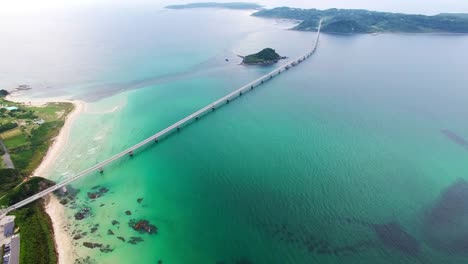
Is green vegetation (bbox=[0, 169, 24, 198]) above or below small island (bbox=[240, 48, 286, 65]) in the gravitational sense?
below

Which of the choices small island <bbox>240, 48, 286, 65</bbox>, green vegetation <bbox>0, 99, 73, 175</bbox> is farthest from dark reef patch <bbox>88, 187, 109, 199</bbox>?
small island <bbox>240, 48, 286, 65</bbox>

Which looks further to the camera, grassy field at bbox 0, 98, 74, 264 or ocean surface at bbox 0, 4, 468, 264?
ocean surface at bbox 0, 4, 468, 264

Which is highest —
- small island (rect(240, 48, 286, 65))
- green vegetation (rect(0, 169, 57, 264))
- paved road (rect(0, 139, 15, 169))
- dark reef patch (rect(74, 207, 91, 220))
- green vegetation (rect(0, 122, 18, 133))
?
small island (rect(240, 48, 286, 65))

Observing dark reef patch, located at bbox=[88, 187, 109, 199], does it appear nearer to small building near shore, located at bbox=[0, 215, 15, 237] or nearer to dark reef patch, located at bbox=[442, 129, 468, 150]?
small building near shore, located at bbox=[0, 215, 15, 237]

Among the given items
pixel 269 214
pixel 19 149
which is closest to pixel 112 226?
pixel 269 214

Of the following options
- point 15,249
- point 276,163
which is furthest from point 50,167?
point 276,163

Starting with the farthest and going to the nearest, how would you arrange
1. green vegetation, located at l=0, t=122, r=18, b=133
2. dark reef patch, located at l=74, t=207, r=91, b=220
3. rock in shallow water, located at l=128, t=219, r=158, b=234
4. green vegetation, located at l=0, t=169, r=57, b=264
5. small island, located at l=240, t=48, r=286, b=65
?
small island, located at l=240, t=48, r=286, b=65 < green vegetation, located at l=0, t=122, r=18, b=133 < dark reef patch, located at l=74, t=207, r=91, b=220 < rock in shallow water, located at l=128, t=219, r=158, b=234 < green vegetation, located at l=0, t=169, r=57, b=264

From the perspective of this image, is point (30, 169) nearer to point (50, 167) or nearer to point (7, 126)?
point (50, 167)

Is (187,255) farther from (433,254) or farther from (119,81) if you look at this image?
(119,81)
